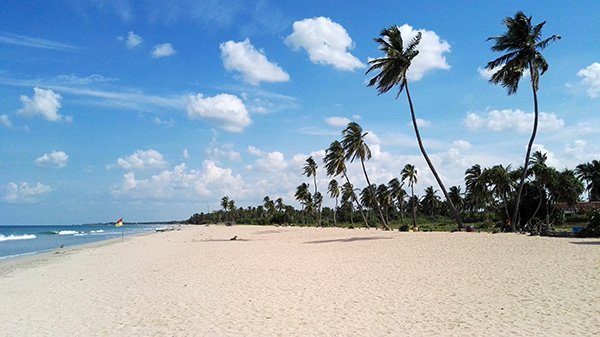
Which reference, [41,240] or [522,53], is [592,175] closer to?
[522,53]

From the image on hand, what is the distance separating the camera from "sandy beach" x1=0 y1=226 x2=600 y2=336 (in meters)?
6.76

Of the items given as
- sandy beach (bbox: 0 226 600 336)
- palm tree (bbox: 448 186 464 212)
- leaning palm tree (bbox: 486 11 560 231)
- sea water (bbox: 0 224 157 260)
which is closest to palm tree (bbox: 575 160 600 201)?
palm tree (bbox: 448 186 464 212)

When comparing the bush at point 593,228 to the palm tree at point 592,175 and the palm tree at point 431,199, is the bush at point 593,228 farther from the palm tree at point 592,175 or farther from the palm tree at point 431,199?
the palm tree at point 431,199

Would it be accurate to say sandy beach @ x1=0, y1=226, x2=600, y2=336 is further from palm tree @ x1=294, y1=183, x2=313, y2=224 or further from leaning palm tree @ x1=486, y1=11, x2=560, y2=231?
palm tree @ x1=294, y1=183, x2=313, y2=224

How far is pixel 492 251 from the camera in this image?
50.8 ft

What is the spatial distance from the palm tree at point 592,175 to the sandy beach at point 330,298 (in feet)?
156

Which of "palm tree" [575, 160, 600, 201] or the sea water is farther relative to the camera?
"palm tree" [575, 160, 600, 201]

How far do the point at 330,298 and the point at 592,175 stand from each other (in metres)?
61.7

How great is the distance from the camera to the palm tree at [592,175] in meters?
54.0

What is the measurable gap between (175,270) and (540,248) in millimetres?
13349

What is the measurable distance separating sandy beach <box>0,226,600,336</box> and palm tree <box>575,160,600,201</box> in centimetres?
4766

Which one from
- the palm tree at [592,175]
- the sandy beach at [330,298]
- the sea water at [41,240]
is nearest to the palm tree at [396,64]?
the sandy beach at [330,298]

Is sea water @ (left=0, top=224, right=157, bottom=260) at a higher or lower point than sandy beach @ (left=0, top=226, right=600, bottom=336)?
lower

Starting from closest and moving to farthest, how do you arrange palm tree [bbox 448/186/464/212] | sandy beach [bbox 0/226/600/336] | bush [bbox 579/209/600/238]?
1. sandy beach [bbox 0/226/600/336]
2. bush [bbox 579/209/600/238]
3. palm tree [bbox 448/186/464/212]
